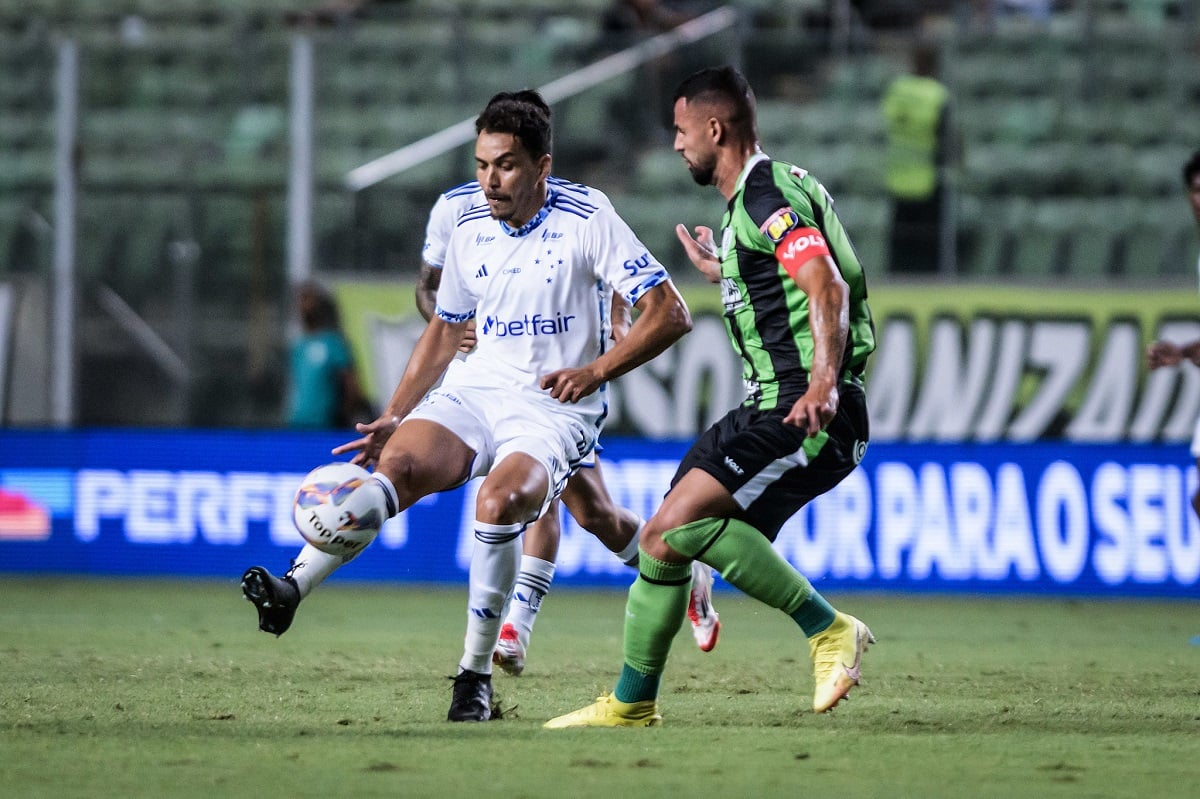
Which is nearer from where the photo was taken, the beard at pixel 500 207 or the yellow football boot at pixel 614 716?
the yellow football boot at pixel 614 716

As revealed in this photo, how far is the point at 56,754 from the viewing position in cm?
513

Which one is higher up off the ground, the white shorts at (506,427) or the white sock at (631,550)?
the white shorts at (506,427)

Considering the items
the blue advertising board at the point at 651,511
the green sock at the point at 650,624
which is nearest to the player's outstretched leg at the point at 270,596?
the green sock at the point at 650,624

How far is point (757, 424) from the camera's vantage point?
5.98 metres

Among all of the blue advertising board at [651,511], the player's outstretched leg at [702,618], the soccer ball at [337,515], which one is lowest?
the blue advertising board at [651,511]

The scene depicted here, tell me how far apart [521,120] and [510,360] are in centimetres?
88

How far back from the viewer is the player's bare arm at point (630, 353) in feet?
20.6

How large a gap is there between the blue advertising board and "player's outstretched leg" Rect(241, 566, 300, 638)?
21.4 feet

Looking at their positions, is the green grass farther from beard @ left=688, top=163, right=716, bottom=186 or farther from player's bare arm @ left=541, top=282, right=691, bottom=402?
beard @ left=688, top=163, right=716, bottom=186

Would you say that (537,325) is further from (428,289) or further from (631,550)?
(631,550)

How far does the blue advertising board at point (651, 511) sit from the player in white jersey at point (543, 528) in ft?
15.2

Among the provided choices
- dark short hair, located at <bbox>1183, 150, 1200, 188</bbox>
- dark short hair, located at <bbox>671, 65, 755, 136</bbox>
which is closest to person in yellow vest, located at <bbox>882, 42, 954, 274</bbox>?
dark short hair, located at <bbox>1183, 150, 1200, 188</bbox>

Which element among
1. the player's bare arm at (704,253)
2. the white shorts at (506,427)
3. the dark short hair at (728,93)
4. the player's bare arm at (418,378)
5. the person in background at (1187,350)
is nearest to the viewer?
the dark short hair at (728,93)

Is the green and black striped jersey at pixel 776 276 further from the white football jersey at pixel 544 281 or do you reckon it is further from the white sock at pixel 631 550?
the white sock at pixel 631 550
